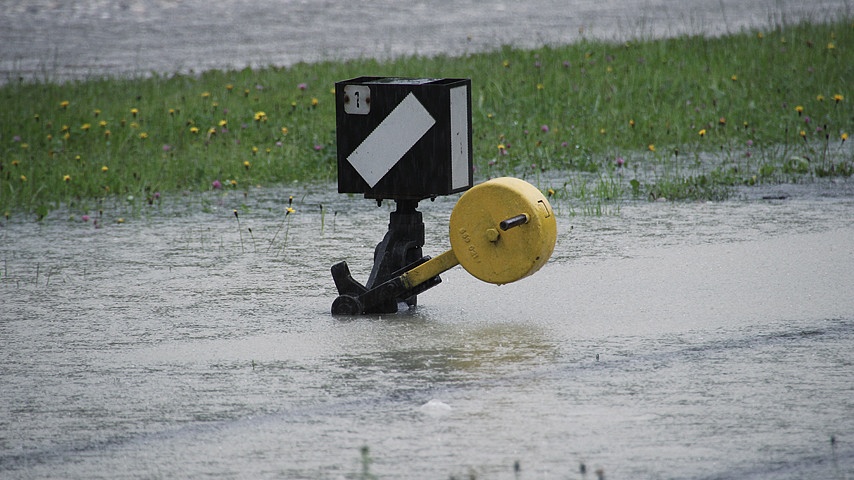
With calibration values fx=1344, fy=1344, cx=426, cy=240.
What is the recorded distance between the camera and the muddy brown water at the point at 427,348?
400 centimetres

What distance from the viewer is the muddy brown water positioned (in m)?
4.00

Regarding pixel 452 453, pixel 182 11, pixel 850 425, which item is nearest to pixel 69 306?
pixel 452 453

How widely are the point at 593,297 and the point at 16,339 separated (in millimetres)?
2502

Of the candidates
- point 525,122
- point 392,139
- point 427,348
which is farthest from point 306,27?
point 427,348

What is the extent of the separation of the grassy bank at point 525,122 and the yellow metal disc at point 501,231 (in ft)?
9.52

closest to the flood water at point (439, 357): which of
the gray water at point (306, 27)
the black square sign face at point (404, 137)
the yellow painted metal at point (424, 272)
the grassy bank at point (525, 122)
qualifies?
the yellow painted metal at point (424, 272)

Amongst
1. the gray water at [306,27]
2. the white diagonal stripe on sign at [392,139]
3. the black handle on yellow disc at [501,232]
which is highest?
the gray water at [306,27]

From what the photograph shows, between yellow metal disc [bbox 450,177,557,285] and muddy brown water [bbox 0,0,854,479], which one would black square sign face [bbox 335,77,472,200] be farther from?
muddy brown water [bbox 0,0,854,479]

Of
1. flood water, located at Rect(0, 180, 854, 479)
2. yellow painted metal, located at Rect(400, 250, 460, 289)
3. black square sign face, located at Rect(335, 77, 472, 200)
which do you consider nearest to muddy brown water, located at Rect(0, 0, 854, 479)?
flood water, located at Rect(0, 180, 854, 479)

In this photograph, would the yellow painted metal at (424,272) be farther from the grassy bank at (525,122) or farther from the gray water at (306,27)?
the gray water at (306,27)

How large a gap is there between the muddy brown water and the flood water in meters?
0.01

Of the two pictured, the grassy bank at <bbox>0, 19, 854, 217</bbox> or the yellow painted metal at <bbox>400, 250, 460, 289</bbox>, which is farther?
the grassy bank at <bbox>0, 19, 854, 217</bbox>

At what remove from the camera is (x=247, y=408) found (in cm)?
446

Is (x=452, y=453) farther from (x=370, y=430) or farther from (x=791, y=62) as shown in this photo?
(x=791, y=62)
